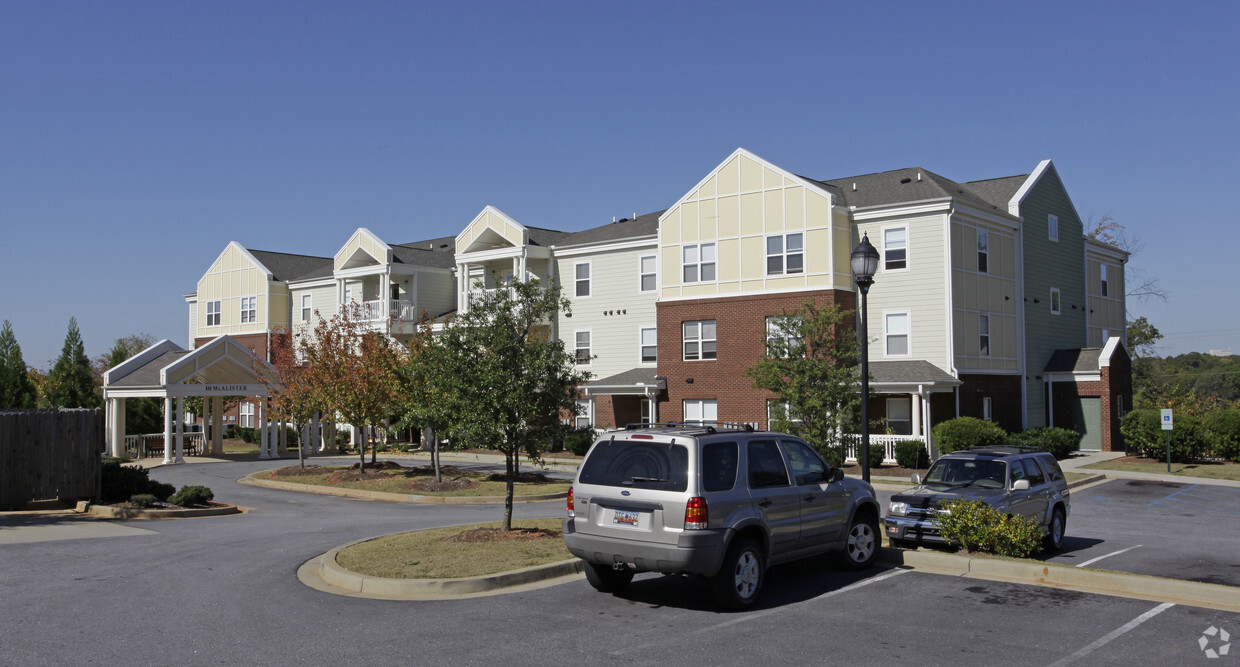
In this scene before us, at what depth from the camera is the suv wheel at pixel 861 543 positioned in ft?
37.4

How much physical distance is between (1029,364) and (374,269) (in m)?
30.3

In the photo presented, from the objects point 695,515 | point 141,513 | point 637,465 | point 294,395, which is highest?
point 294,395

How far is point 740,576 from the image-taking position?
31.2 feet

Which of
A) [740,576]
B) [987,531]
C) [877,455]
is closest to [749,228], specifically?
[877,455]

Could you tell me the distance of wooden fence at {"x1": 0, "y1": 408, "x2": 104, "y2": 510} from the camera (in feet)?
60.5

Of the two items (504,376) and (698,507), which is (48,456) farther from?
(698,507)

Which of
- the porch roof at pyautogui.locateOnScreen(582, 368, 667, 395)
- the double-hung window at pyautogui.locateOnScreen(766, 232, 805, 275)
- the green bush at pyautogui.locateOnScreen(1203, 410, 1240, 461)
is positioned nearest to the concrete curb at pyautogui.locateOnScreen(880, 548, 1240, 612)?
the double-hung window at pyautogui.locateOnScreen(766, 232, 805, 275)

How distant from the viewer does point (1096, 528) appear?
1745cm

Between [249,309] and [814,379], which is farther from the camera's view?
[249,309]

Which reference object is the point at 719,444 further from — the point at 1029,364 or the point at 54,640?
the point at 1029,364

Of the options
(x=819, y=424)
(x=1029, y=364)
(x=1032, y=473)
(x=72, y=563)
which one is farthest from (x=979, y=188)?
(x=72, y=563)

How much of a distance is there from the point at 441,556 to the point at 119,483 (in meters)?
11.5

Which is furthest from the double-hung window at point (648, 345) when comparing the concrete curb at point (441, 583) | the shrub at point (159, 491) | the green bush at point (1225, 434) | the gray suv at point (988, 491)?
the concrete curb at point (441, 583)

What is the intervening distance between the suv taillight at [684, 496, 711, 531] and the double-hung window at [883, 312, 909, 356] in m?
24.8
